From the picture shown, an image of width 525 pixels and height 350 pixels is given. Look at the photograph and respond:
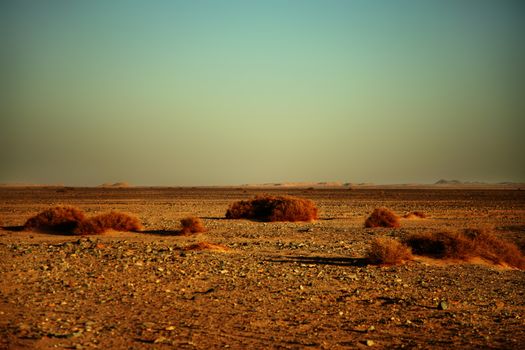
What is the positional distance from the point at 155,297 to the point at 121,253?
5.58 meters

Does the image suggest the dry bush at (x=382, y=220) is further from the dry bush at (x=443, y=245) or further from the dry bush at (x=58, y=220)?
the dry bush at (x=58, y=220)

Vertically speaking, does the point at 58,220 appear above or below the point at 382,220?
above

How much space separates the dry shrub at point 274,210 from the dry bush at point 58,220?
10.6 meters

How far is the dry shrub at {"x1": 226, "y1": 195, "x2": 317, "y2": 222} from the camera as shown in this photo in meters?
31.5

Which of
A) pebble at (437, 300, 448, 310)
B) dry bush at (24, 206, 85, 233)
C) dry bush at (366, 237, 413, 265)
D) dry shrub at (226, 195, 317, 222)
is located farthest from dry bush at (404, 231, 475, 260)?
dry bush at (24, 206, 85, 233)

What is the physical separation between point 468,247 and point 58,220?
57.4 ft

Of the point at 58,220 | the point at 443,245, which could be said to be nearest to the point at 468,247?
the point at 443,245

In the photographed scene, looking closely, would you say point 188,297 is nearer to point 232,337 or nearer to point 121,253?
point 232,337

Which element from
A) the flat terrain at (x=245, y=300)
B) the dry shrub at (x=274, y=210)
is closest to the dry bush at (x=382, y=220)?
the dry shrub at (x=274, y=210)

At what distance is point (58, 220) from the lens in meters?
25.3

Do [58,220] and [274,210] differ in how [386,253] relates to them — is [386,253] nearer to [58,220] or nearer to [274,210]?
[58,220]

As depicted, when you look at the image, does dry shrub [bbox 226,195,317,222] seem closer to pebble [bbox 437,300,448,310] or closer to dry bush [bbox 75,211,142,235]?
dry bush [bbox 75,211,142,235]

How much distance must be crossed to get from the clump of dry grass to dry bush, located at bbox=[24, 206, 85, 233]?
1499 centimetres

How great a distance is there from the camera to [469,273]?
1408 cm
